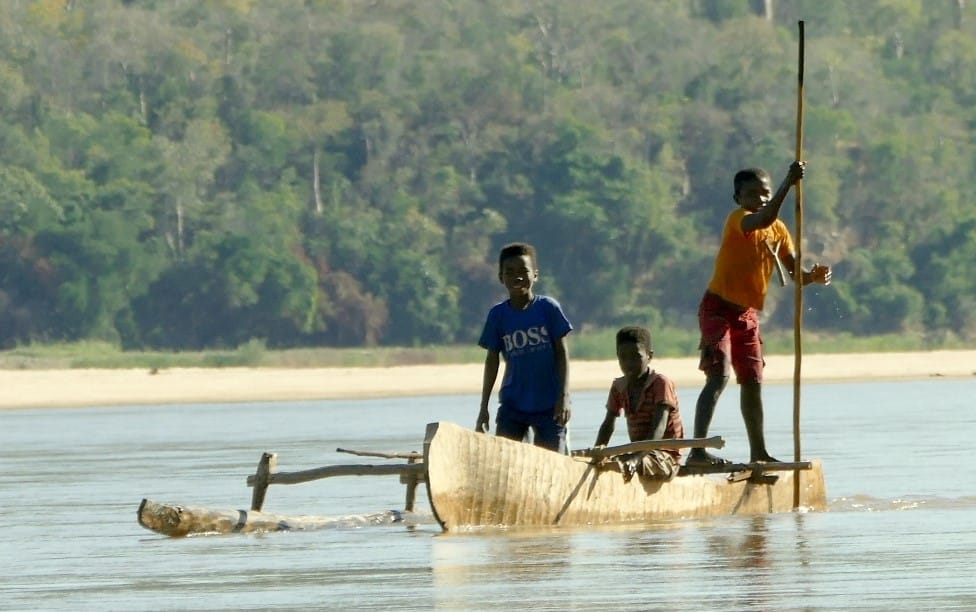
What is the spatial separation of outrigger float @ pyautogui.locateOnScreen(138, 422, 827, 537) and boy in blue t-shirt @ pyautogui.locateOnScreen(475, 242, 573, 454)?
270 millimetres

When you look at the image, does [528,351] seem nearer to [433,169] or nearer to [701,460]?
[701,460]

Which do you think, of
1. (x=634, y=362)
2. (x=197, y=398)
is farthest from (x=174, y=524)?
(x=197, y=398)

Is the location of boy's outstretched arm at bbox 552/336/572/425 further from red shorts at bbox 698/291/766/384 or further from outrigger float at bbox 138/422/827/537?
red shorts at bbox 698/291/766/384

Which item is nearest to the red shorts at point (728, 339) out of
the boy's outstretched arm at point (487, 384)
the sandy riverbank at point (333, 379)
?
the boy's outstretched arm at point (487, 384)

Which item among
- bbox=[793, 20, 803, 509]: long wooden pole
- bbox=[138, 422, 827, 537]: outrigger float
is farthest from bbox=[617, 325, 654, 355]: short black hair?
bbox=[793, 20, 803, 509]: long wooden pole

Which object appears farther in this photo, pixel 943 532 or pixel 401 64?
pixel 401 64

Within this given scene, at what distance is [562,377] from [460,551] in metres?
1.21

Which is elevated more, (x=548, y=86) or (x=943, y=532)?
(x=548, y=86)

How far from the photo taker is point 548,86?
65.9 meters

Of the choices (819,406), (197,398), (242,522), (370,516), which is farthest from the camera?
(197,398)

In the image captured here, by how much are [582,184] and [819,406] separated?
2833 cm

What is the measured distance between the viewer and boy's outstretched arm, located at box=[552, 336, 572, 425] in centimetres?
1112

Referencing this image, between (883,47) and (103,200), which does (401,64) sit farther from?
(883,47)

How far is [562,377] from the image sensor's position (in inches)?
439
